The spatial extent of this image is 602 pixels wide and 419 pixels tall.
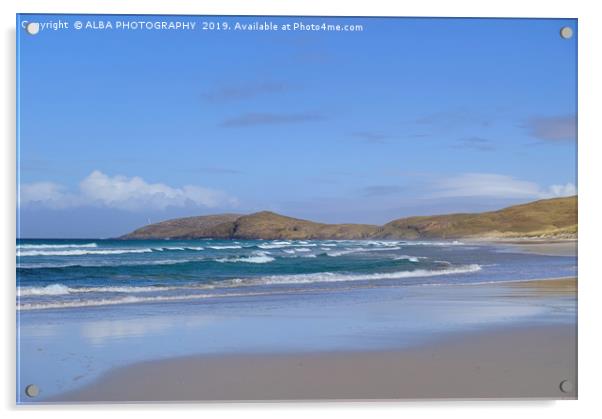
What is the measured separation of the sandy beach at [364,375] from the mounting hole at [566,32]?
1.52m

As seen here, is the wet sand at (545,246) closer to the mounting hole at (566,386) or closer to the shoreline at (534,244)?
the shoreline at (534,244)

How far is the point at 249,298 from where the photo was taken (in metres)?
5.81

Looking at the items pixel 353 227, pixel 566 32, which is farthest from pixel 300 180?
pixel 566 32

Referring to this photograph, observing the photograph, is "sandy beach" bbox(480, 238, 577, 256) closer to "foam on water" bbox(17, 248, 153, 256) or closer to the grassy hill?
the grassy hill

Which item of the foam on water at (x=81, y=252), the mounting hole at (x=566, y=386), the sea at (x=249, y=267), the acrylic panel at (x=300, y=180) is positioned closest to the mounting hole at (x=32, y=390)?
the acrylic panel at (x=300, y=180)

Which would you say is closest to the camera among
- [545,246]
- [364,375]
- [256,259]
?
[364,375]

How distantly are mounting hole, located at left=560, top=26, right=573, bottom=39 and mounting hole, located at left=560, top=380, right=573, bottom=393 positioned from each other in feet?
6.98

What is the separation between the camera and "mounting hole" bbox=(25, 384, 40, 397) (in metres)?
4.49

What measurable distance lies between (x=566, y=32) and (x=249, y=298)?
290cm

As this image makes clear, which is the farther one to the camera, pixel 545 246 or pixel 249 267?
pixel 249 267

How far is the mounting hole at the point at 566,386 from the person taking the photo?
15.3 feet
